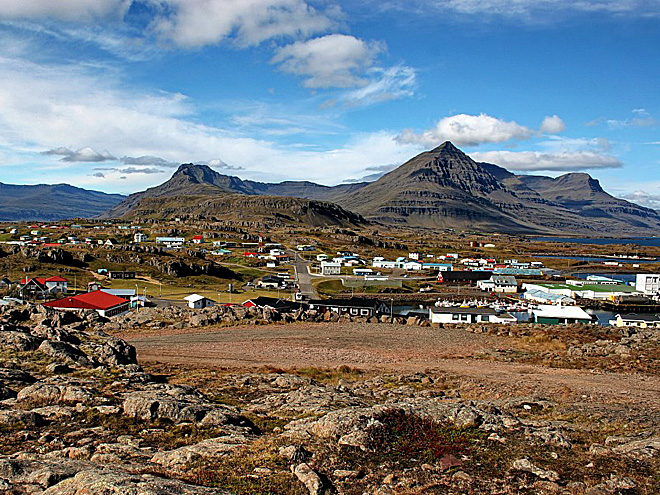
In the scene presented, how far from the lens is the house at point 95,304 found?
158 ft

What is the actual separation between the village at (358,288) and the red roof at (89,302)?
10cm

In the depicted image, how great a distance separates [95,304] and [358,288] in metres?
51.8

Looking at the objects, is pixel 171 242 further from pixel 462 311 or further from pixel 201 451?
pixel 201 451

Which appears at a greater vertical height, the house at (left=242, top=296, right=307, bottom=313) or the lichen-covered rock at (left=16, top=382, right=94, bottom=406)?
the lichen-covered rock at (left=16, top=382, right=94, bottom=406)

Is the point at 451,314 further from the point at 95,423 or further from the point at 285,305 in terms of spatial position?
the point at 95,423

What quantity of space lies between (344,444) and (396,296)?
256 feet

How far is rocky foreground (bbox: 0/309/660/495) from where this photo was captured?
907cm

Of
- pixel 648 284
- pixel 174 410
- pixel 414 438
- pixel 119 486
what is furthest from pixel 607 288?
pixel 119 486

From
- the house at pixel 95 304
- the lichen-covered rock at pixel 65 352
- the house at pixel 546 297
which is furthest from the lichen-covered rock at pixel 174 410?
the house at pixel 546 297

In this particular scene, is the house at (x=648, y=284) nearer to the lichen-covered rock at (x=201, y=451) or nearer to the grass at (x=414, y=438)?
the grass at (x=414, y=438)

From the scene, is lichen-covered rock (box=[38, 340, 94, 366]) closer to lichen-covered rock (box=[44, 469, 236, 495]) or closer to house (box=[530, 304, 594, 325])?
lichen-covered rock (box=[44, 469, 236, 495])

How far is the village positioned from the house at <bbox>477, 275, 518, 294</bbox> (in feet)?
0.64

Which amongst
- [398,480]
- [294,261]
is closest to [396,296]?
[294,261]

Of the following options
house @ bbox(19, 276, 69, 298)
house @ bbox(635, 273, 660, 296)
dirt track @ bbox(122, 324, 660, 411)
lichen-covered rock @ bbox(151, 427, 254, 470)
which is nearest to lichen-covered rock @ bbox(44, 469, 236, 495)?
lichen-covered rock @ bbox(151, 427, 254, 470)
